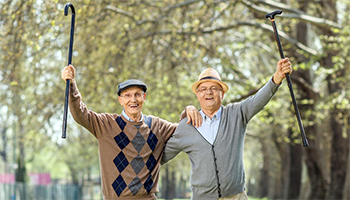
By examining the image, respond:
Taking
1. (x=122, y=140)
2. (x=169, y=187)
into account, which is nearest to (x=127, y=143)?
(x=122, y=140)

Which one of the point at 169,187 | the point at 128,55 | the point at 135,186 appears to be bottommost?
the point at 135,186

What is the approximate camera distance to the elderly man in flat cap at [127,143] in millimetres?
5047

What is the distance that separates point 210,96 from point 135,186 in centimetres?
106

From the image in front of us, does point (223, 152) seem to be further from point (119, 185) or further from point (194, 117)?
point (119, 185)

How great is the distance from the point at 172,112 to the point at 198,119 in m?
10.7

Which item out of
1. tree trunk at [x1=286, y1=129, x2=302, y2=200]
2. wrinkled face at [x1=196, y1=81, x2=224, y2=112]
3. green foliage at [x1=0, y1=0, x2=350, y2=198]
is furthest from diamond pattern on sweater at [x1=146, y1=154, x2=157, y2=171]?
tree trunk at [x1=286, y1=129, x2=302, y2=200]

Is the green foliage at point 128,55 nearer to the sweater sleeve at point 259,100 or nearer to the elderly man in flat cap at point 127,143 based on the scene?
the elderly man in flat cap at point 127,143

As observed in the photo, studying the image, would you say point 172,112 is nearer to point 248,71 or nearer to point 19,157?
point 248,71

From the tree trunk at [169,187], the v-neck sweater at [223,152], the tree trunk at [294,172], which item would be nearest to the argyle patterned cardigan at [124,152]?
the v-neck sweater at [223,152]

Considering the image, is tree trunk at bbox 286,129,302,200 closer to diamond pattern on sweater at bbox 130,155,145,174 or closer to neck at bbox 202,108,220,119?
neck at bbox 202,108,220,119

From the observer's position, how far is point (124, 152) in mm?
5148

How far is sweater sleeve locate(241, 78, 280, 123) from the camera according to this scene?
4.95 m

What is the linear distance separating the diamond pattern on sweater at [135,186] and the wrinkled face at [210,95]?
0.91m

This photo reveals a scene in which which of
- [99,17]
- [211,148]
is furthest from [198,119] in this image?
[99,17]
